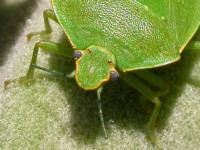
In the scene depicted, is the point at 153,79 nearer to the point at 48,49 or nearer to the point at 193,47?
the point at 193,47

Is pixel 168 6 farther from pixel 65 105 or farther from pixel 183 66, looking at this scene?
pixel 65 105

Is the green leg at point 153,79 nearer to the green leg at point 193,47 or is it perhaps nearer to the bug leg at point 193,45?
the green leg at point 193,47

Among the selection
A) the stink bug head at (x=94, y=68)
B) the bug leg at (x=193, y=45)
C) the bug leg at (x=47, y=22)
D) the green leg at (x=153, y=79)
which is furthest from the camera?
the bug leg at (x=47, y=22)

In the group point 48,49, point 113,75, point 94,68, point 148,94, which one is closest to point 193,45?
point 148,94

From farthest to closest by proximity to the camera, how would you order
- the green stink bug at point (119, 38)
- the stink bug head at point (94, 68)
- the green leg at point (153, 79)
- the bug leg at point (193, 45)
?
the bug leg at point (193, 45) < the green leg at point (153, 79) < the green stink bug at point (119, 38) < the stink bug head at point (94, 68)

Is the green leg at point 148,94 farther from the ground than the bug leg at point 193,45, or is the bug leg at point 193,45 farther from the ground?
the bug leg at point 193,45

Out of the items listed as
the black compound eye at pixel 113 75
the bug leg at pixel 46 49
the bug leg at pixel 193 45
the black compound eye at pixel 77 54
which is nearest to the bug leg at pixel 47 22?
the bug leg at pixel 46 49

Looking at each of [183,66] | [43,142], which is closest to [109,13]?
[183,66]

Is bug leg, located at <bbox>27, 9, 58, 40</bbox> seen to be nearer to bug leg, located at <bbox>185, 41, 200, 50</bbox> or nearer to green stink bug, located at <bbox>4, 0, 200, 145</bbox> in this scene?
green stink bug, located at <bbox>4, 0, 200, 145</bbox>
